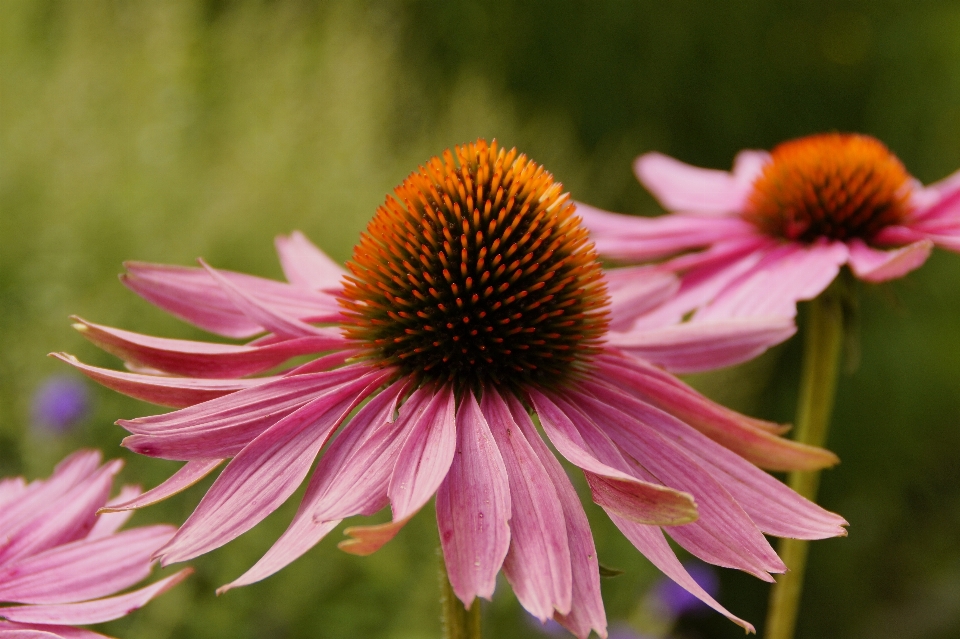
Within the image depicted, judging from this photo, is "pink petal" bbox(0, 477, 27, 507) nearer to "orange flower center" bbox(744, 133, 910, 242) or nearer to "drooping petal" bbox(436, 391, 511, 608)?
"drooping petal" bbox(436, 391, 511, 608)

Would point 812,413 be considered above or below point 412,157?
below

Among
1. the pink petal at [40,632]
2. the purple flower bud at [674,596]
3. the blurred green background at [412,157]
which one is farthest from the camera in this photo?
the blurred green background at [412,157]

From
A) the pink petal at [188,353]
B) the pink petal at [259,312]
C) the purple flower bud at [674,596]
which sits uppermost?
the pink petal at [259,312]

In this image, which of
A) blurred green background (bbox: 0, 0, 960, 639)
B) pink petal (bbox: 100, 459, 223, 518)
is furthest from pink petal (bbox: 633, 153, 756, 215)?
blurred green background (bbox: 0, 0, 960, 639)

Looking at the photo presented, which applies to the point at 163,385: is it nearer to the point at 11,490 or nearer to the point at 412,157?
the point at 11,490

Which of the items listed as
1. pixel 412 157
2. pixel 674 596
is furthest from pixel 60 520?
pixel 412 157

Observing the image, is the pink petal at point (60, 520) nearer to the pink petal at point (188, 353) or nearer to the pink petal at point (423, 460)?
the pink petal at point (188, 353)

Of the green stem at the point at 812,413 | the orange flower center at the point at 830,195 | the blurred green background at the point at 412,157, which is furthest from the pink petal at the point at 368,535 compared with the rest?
the blurred green background at the point at 412,157
